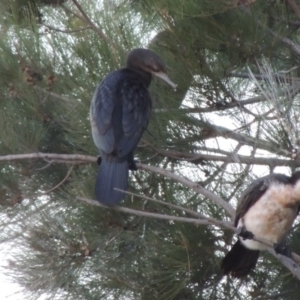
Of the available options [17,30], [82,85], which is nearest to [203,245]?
[82,85]

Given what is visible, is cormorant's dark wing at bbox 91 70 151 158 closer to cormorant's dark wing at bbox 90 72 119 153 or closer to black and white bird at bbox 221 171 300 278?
cormorant's dark wing at bbox 90 72 119 153

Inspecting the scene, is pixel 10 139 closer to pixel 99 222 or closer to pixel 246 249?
pixel 99 222

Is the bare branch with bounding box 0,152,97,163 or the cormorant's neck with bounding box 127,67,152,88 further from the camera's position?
the cormorant's neck with bounding box 127,67,152,88

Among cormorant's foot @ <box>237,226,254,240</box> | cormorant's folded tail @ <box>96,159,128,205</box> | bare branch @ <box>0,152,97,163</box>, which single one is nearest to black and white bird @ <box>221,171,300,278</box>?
cormorant's foot @ <box>237,226,254,240</box>

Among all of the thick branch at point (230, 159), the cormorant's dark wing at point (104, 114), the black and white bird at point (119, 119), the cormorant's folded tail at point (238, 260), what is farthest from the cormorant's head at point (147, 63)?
the cormorant's folded tail at point (238, 260)

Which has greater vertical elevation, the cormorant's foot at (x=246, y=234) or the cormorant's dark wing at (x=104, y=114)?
the cormorant's dark wing at (x=104, y=114)

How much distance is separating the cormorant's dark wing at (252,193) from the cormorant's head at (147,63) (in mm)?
437

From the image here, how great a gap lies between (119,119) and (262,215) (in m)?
0.67

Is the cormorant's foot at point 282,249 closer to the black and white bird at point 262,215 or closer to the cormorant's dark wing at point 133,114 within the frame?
the black and white bird at point 262,215

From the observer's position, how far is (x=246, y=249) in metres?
2.80

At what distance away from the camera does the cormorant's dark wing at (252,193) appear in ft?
8.65

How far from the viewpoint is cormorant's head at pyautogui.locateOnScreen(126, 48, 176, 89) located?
3.00 metres

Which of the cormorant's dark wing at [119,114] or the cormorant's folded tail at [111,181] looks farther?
the cormorant's dark wing at [119,114]

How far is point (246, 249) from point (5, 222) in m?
0.91
